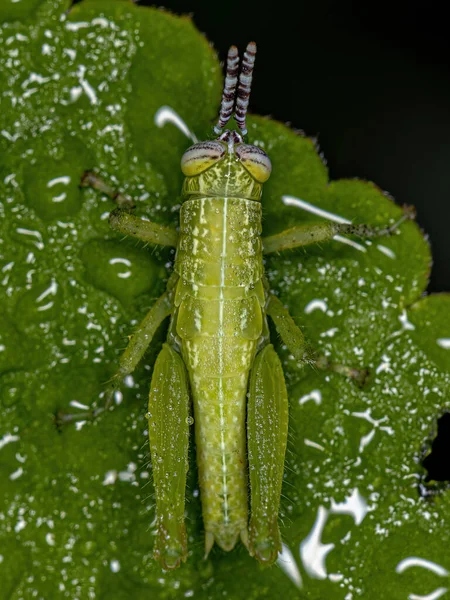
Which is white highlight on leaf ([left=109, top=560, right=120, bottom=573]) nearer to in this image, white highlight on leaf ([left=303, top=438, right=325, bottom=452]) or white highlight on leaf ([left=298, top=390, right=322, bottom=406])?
white highlight on leaf ([left=303, top=438, right=325, bottom=452])

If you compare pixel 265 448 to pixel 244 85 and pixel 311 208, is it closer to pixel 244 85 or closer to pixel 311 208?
pixel 311 208

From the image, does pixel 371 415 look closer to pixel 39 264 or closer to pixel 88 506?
pixel 88 506

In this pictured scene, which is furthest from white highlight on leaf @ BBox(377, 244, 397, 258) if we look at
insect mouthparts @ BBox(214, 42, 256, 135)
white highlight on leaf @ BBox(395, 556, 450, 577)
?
white highlight on leaf @ BBox(395, 556, 450, 577)

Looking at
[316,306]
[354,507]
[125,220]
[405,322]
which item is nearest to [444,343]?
[405,322]

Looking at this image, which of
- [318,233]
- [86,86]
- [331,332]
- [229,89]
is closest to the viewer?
[229,89]

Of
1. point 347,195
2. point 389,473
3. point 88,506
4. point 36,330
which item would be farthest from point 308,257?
point 88,506

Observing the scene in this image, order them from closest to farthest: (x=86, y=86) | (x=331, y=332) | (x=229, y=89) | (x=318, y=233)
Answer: (x=229, y=89) → (x=86, y=86) → (x=318, y=233) → (x=331, y=332)
